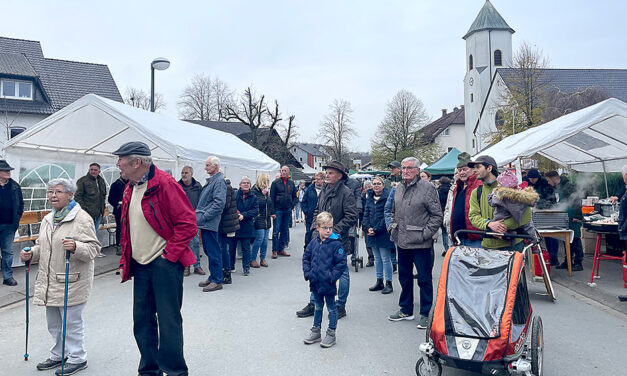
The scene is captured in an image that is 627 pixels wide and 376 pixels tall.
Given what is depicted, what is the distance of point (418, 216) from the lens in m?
5.23

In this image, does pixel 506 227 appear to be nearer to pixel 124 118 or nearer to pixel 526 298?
pixel 526 298

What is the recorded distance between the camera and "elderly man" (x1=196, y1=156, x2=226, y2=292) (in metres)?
7.14

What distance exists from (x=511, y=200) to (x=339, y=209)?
7.18 feet

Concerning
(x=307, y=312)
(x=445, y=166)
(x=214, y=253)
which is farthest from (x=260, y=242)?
(x=445, y=166)

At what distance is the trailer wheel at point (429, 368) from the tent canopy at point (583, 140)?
5.36 meters

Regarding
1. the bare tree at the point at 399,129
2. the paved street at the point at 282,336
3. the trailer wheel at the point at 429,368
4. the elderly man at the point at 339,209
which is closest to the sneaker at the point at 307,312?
the elderly man at the point at 339,209

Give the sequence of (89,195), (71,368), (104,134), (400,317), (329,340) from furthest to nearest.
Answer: (104,134), (89,195), (400,317), (329,340), (71,368)

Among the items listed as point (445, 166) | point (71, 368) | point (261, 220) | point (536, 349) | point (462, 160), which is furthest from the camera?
point (445, 166)

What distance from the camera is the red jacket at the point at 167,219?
3531 millimetres

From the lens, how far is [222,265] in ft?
24.7

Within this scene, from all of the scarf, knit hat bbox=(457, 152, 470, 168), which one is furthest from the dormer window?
knit hat bbox=(457, 152, 470, 168)

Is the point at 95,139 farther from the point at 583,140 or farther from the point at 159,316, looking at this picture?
the point at 583,140

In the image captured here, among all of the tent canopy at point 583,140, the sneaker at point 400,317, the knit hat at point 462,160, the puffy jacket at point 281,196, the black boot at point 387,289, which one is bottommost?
the sneaker at point 400,317

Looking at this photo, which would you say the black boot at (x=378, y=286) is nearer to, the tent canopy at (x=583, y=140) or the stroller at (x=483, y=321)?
the stroller at (x=483, y=321)
